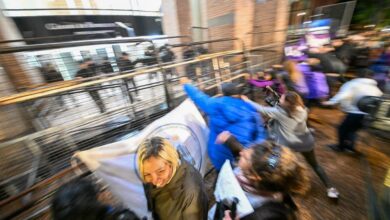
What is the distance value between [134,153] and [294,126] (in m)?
1.52

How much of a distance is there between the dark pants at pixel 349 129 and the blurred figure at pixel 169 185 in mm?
2374

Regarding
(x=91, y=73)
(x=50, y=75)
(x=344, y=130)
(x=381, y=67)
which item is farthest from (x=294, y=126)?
(x=381, y=67)

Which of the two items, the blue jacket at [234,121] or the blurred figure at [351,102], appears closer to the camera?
the blue jacket at [234,121]

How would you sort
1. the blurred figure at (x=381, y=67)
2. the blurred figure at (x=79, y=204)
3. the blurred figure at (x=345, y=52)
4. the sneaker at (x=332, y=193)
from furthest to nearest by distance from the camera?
the blurred figure at (x=345, y=52) → the blurred figure at (x=381, y=67) → the sneaker at (x=332, y=193) → the blurred figure at (x=79, y=204)

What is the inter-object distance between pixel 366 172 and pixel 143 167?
2658 mm

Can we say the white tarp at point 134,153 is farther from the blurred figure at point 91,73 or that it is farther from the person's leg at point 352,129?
the person's leg at point 352,129

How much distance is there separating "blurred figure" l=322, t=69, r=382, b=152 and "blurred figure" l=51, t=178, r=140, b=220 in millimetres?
2700

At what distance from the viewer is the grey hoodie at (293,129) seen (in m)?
1.71

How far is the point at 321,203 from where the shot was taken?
185cm

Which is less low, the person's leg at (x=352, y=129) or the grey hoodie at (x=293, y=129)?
the grey hoodie at (x=293, y=129)

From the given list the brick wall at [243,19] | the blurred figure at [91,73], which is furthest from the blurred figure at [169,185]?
the brick wall at [243,19]

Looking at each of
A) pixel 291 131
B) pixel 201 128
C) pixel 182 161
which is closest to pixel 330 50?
pixel 291 131

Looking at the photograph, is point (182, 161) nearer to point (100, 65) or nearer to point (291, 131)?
point (291, 131)

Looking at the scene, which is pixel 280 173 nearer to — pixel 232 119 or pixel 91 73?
pixel 232 119
